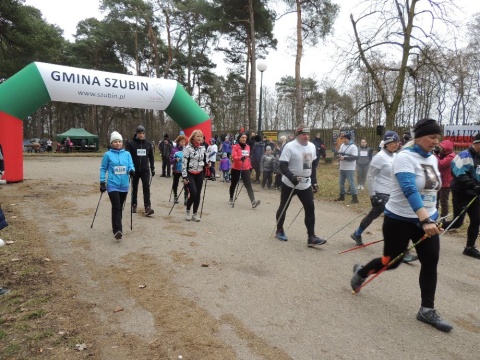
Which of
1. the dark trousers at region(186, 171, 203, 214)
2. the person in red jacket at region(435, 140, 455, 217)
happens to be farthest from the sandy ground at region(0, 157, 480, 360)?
the person in red jacket at region(435, 140, 455, 217)

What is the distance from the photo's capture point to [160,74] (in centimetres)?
3194

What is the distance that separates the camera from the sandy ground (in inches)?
116

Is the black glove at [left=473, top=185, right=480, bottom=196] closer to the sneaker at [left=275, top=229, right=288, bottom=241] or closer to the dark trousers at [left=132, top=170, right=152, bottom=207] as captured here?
the sneaker at [left=275, top=229, right=288, bottom=241]

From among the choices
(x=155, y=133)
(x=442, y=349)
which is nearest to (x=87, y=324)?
(x=442, y=349)

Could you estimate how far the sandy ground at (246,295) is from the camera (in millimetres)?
2945

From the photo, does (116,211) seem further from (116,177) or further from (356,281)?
(356,281)

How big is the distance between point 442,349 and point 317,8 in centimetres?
1815

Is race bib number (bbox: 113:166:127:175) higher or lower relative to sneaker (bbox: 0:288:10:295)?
higher

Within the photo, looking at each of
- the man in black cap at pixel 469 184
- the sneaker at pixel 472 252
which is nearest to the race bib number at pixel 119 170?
the man in black cap at pixel 469 184

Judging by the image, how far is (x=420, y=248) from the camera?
3.35 meters

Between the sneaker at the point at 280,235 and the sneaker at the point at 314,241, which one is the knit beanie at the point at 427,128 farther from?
the sneaker at the point at 280,235

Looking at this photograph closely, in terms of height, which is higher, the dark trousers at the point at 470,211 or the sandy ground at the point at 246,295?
the dark trousers at the point at 470,211

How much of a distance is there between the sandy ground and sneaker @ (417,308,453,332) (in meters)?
0.06

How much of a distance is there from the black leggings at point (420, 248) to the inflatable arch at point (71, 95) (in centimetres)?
1170
